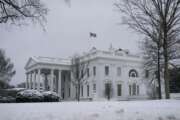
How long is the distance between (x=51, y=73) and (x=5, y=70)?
10921 millimetres

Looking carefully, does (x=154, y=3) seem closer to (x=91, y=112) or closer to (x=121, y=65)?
(x=91, y=112)

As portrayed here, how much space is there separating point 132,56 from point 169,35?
41.5 m

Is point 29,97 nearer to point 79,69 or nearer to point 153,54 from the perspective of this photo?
point 153,54

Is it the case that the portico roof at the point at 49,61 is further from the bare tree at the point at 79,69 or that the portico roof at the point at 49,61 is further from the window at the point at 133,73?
the window at the point at 133,73

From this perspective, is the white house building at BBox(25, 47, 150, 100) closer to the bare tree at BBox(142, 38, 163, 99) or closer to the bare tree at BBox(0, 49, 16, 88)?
the bare tree at BBox(0, 49, 16, 88)

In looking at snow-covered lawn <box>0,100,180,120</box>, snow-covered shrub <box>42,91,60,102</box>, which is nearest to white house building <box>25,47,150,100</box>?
snow-covered shrub <box>42,91,60,102</box>

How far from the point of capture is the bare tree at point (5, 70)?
63.2 meters

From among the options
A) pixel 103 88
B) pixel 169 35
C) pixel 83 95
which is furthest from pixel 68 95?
pixel 169 35

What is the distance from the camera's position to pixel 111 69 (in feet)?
210

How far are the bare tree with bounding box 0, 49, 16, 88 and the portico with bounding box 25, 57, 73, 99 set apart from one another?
16.4 feet

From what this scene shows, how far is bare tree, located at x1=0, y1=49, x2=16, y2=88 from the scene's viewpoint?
207 feet

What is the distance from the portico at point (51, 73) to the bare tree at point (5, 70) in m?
4.98

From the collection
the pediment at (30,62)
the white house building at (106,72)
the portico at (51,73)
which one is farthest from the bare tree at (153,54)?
the pediment at (30,62)

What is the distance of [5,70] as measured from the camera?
68.1 metres
